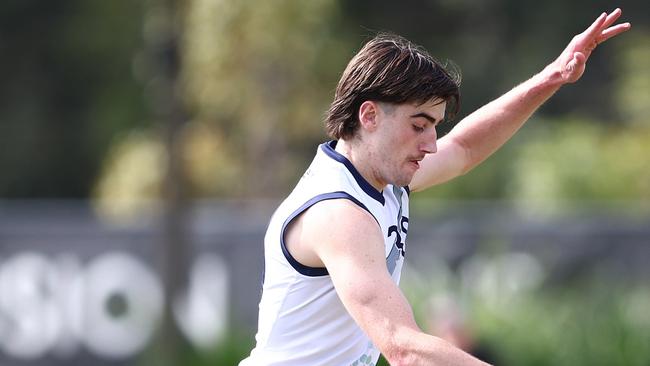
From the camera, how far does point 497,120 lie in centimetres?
537

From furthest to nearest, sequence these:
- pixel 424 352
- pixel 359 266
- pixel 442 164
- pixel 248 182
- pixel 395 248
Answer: pixel 248 182 → pixel 442 164 → pixel 395 248 → pixel 359 266 → pixel 424 352

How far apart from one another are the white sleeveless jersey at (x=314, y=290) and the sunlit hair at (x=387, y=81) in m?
0.13

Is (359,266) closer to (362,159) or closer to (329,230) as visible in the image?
(329,230)

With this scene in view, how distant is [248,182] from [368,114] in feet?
Answer: 60.0

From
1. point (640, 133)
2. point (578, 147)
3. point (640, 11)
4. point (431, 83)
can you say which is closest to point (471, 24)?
point (640, 11)

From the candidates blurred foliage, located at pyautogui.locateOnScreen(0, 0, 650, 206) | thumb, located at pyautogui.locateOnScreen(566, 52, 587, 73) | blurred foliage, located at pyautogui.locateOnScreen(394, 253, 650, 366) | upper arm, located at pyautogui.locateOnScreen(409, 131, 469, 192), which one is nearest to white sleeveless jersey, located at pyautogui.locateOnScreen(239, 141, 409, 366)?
upper arm, located at pyautogui.locateOnScreen(409, 131, 469, 192)

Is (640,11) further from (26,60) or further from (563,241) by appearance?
(563,241)

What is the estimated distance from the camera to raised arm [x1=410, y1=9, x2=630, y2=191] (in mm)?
5044

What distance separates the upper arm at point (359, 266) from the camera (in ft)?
12.9

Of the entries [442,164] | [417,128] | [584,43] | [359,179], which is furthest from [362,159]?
[584,43]

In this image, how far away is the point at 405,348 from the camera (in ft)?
12.8

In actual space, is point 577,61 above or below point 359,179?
above

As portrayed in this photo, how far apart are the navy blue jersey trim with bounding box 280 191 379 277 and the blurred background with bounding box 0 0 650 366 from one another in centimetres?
126

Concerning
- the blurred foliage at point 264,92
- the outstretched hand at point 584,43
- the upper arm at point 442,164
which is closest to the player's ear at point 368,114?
the upper arm at point 442,164
